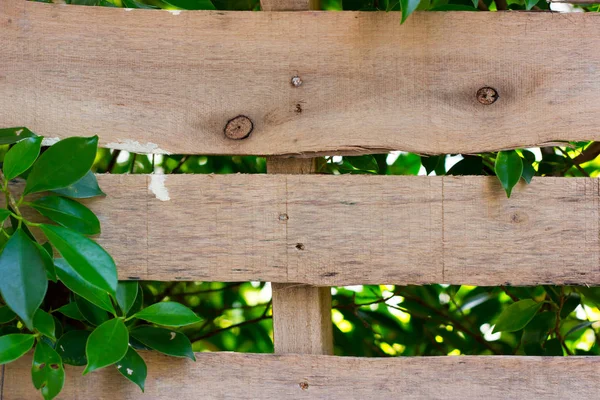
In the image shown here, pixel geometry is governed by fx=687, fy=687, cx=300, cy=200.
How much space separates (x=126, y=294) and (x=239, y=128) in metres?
0.23

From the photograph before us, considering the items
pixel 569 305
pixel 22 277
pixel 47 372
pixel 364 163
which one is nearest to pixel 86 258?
pixel 22 277

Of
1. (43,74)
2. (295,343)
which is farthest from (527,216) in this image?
(43,74)

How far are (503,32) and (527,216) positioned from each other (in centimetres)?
21

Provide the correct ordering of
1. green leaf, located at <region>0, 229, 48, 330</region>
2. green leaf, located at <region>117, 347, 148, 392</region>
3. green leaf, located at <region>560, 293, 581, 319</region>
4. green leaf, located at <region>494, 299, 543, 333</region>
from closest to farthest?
green leaf, located at <region>0, 229, 48, 330</region> < green leaf, located at <region>117, 347, 148, 392</region> < green leaf, located at <region>494, 299, 543, 333</region> < green leaf, located at <region>560, 293, 581, 319</region>

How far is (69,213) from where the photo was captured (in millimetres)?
754

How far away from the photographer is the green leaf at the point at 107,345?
0.72 metres

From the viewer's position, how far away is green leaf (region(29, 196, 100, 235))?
0.75 m

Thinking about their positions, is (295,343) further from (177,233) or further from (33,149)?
(33,149)

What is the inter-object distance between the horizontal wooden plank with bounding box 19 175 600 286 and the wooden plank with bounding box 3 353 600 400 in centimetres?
9

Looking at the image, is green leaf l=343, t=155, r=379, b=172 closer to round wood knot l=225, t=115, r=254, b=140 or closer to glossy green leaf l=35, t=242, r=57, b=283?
round wood knot l=225, t=115, r=254, b=140

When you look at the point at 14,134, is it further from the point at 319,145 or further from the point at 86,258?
the point at 319,145

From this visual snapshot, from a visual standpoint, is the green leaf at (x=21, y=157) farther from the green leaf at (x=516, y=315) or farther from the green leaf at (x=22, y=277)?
the green leaf at (x=516, y=315)

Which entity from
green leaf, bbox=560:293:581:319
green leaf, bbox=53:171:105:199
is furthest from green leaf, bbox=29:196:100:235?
green leaf, bbox=560:293:581:319

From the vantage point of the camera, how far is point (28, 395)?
2.68ft
